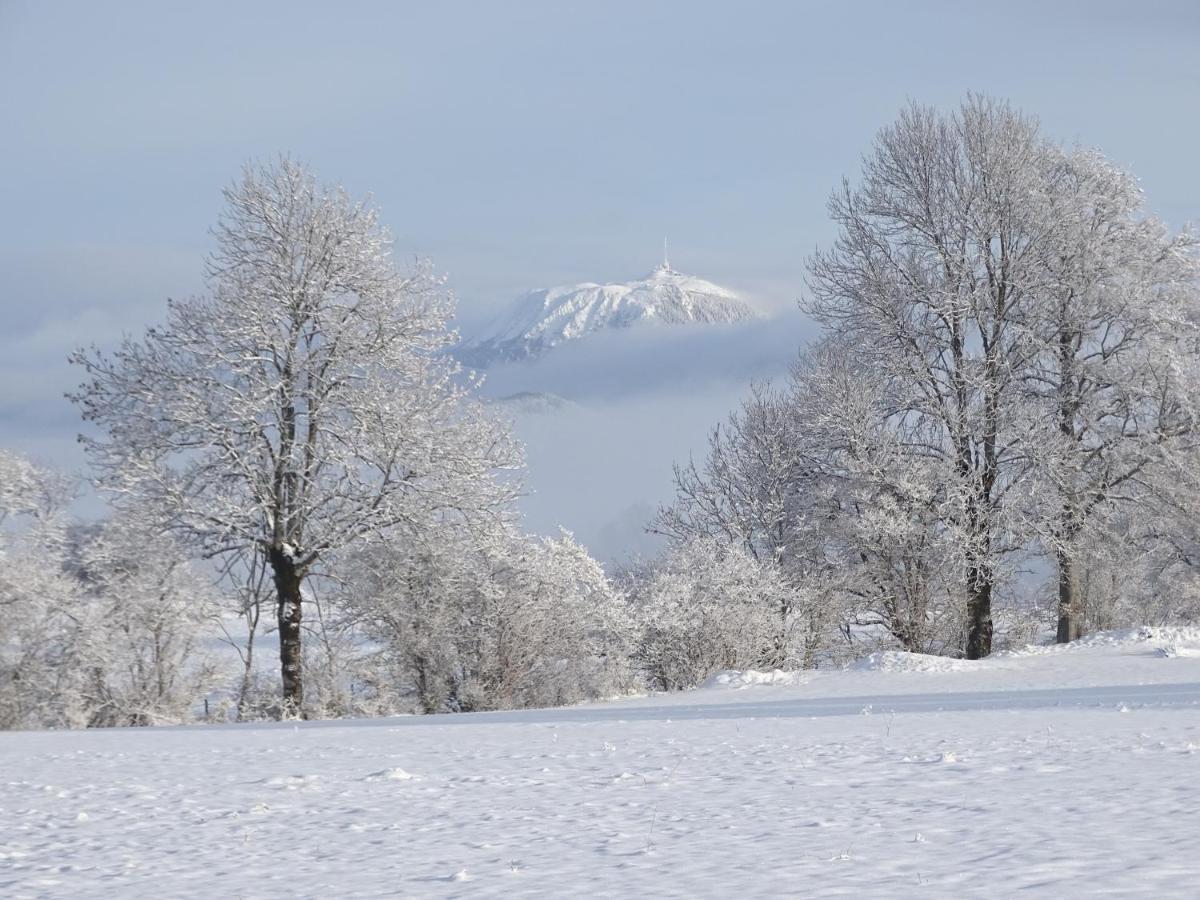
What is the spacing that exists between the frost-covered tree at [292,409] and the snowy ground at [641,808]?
17.3 ft

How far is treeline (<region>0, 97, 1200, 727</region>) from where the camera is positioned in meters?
21.8

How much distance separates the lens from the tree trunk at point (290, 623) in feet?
74.0

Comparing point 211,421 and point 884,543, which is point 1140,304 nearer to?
point 884,543

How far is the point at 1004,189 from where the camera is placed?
26.7 meters

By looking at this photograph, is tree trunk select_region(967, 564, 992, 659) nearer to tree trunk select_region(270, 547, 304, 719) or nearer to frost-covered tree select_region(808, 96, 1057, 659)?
frost-covered tree select_region(808, 96, 1057, 659)

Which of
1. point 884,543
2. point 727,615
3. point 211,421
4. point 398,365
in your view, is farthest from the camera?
point 884,543

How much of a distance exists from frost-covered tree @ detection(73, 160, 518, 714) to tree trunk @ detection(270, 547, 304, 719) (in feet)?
0.09

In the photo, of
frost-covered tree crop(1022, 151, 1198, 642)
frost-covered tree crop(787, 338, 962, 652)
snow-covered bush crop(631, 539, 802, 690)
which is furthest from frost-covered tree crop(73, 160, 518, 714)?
frost-covered tree crop(1022, 151, 1198, 642)

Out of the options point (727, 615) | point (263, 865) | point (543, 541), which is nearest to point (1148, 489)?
point (727, 615)

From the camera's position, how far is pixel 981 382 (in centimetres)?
2609

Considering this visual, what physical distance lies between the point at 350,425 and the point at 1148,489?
20.0m

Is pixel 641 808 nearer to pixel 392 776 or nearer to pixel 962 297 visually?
pixel 392 776

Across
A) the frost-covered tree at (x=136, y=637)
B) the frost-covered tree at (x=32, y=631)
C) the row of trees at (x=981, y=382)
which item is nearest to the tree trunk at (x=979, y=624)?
the row of trees at (x=981, y=382)

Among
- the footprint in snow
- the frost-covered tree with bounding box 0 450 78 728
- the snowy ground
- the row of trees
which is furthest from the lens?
the frost-covered tree with bounding box 0 450 78 728
